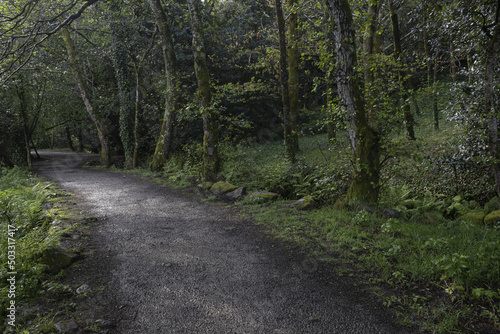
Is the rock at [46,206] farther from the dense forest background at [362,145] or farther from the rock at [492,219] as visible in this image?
the rock at [492,219]

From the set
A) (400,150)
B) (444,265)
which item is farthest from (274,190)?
(444,265)

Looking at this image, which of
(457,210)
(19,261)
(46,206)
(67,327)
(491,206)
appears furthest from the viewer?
(46,206)

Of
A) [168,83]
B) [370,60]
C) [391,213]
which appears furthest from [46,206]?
[370,60]

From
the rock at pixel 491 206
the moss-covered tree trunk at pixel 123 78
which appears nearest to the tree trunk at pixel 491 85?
the rock at pixel 491 206

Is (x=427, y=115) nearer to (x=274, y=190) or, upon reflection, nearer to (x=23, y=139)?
(x=274, y=190)

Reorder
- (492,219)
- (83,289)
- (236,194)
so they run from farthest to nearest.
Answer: (236,194) → (492,219) → (83,289)

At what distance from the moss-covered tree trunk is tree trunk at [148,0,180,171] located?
343 centimetres

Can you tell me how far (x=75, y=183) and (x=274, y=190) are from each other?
8132 mm

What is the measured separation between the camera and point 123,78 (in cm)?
→ 1500

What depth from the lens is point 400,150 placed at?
16.7 ft

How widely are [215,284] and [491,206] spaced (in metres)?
5.93

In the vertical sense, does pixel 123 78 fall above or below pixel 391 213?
above

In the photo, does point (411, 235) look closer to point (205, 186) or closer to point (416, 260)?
point (416, 260)

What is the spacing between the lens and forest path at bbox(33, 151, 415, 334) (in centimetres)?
284
